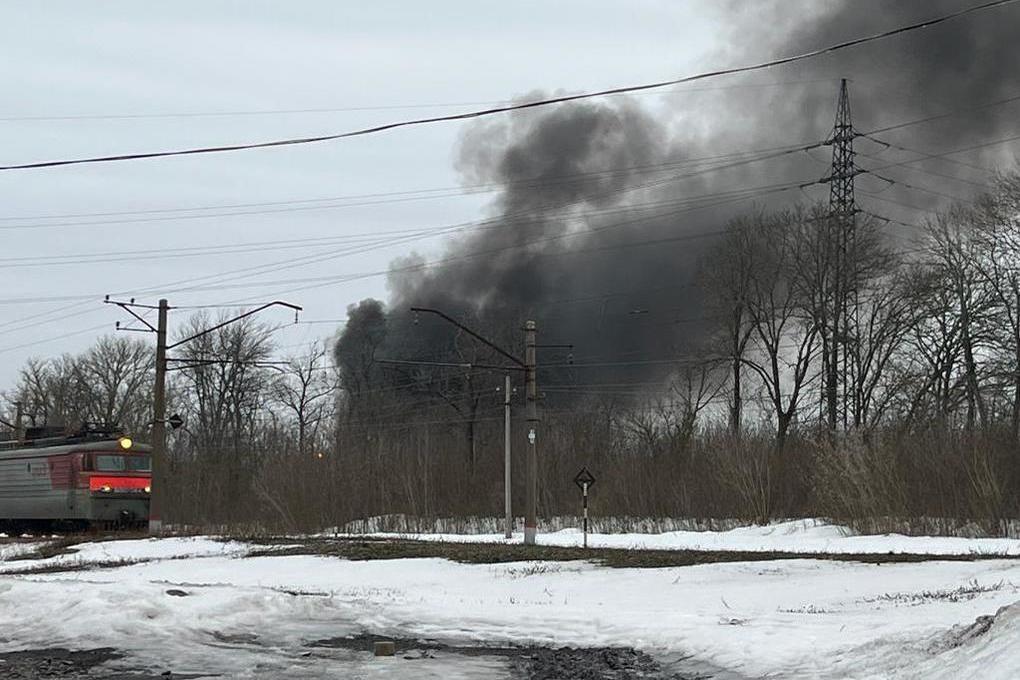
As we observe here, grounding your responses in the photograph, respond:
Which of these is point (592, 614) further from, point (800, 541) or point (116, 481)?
point (116, 481)

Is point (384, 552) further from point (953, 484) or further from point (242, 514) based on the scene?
point (242, 514)

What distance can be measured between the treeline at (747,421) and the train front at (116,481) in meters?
3.69

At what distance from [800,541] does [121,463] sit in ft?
71.3

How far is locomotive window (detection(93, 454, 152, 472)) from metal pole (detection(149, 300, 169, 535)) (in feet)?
9.91

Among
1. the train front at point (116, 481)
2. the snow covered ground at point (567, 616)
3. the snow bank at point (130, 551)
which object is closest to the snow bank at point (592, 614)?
the snow covered ground at point (567, 616)

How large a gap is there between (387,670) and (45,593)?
596 cm

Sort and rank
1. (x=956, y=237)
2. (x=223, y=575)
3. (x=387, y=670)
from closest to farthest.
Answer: (x=387, y=670) < (x=223, y=575) < (x=956, y=237)

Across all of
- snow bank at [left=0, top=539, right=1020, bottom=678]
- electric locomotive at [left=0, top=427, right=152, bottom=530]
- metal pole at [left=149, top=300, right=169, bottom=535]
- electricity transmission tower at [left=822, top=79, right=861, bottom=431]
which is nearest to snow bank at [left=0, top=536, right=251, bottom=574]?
metal pole at [left=149, top=300, right=169, bottom=535]

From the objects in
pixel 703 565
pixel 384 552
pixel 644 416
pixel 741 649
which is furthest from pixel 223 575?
pixel 644 416

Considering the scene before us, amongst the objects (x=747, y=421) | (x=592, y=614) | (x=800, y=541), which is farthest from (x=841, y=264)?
(x=592, y=614)

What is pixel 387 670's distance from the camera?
1170cm

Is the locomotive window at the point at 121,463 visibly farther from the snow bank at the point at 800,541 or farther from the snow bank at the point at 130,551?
the snow bank at the point at 800,541

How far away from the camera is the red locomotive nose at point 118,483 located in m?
42.1

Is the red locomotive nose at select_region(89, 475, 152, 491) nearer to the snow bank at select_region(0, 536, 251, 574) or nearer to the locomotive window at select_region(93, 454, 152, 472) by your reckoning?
the locomotive window at select_region(93, 454, 152, 472)
